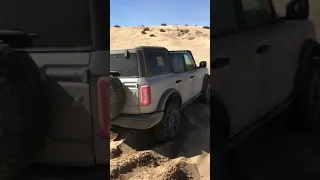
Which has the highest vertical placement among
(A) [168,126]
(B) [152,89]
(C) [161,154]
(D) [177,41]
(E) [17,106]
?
(D) [177,41]

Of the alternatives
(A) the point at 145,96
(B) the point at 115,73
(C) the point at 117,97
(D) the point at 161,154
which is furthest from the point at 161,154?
(B) the point at 115,73

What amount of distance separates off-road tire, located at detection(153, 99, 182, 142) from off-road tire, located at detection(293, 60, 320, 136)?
142cm

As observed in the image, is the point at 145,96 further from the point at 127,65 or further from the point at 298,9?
the point at 298,9

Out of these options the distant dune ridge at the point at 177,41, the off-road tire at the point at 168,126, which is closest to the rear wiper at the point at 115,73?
the distant dune ridge at the point at 177,41

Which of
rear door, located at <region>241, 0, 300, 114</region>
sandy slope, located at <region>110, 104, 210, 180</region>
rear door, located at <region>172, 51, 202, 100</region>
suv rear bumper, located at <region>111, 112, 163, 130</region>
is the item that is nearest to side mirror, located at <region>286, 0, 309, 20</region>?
rear door, located at <region>241, 0, 300, 114</region>

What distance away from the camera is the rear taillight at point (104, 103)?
1284 mm

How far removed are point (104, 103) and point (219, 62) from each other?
52 cm

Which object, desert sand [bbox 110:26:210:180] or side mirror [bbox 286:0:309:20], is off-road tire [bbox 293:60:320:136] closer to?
side mirror [bbox 286:0:309:20]

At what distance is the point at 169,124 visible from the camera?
2873mm

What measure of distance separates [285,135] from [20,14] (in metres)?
1.34

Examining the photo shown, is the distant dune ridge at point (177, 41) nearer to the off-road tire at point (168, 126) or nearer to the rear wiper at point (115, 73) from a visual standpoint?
the rear wiper at point (115, 73)

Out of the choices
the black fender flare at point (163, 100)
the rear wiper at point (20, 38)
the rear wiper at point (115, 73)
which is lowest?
the black fender flare at point (163, 100)

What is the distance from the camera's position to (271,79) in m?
1.45

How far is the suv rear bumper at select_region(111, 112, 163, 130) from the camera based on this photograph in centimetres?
236
